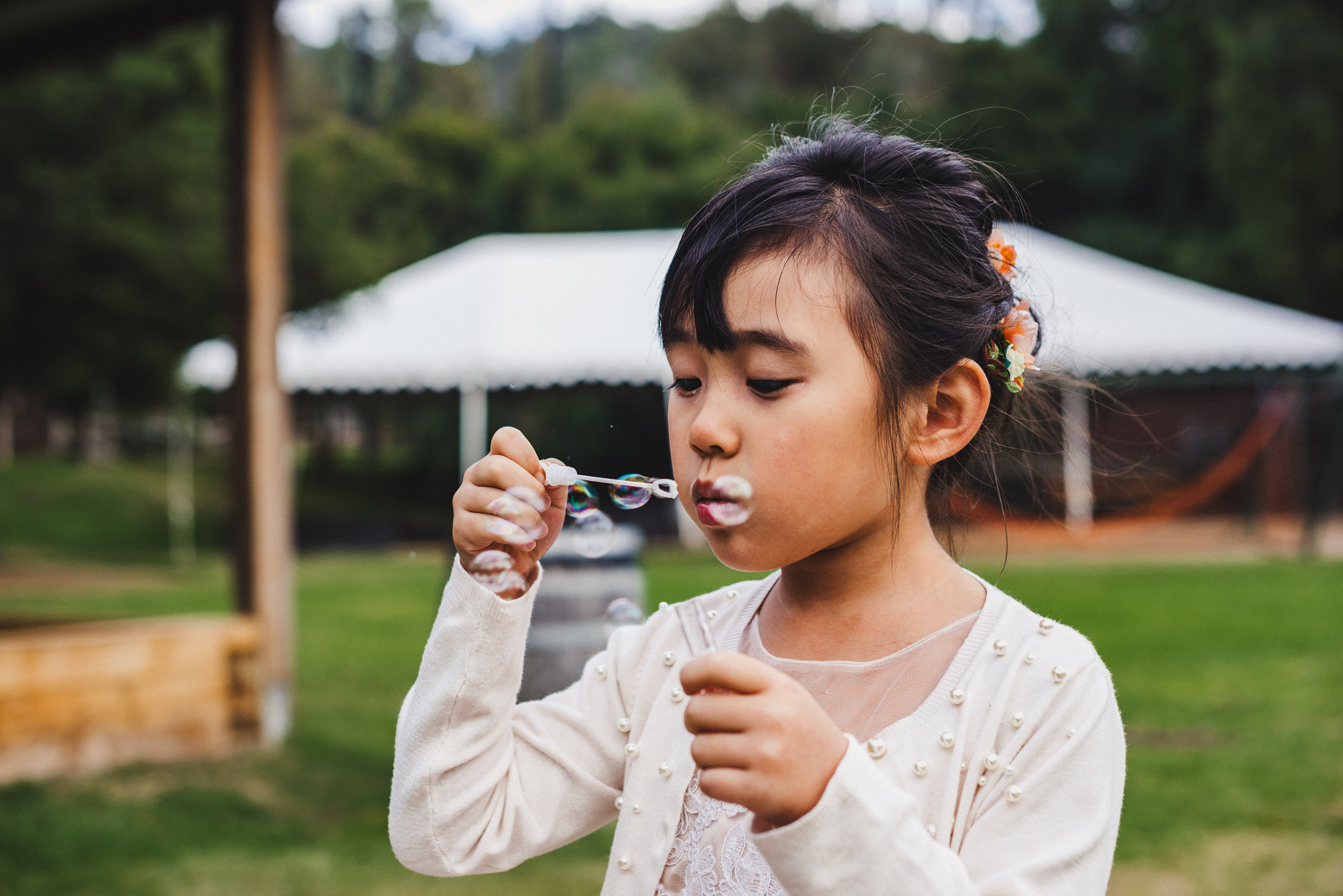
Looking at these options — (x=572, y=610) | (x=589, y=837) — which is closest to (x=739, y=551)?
(x=572, y=610)

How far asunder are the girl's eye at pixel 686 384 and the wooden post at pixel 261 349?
164 inches

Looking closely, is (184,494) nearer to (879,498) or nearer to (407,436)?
(407,436)

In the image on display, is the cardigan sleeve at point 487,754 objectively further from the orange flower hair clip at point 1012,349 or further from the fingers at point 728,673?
the orange flower hair clip at point 1012,349

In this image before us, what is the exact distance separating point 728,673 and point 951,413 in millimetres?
442

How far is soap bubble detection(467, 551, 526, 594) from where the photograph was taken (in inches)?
47.3

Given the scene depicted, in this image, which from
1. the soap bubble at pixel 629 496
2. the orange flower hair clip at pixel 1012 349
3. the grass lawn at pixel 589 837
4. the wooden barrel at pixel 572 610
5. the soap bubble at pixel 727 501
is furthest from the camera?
the wooden barrel at pixel 572 610

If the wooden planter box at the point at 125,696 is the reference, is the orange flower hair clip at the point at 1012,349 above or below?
above

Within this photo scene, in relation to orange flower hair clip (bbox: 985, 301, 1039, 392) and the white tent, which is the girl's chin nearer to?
orange flower hair clip (bbox: 985, 301, 1039, 392)

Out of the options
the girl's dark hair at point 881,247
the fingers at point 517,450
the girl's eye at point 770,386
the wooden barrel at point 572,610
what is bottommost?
the wooden barrel at point 572,610

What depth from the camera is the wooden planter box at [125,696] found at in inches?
174

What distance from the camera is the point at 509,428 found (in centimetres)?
127

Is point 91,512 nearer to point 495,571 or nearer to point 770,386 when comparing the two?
point 495,571

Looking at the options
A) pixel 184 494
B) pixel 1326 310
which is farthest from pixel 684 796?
pixel 1326 310

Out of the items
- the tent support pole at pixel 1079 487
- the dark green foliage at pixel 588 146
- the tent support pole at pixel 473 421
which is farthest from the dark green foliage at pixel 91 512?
the tent support pole at pixel 1079 487
